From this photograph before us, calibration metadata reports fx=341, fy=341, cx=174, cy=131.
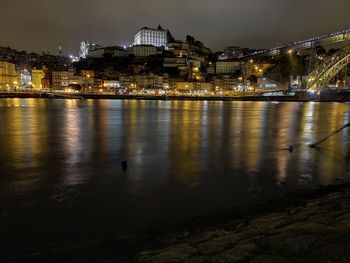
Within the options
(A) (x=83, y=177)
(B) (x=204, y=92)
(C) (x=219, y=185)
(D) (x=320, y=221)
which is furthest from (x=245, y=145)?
(B) (x=204, y=92)

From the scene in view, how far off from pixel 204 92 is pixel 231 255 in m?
141

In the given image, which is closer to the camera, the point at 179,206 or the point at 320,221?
the point at 320,221

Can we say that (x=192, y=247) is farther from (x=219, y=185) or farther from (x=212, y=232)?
(x=219, y=185)

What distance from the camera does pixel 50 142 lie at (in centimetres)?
1878

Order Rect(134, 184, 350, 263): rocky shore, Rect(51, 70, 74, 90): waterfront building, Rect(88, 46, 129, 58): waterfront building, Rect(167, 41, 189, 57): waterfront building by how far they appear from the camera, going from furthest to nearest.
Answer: Rect(88, 46, 129, 58): waterfront building, Rect(167, 41, 189, 57): waterfront building, Rect(51, 70, 74, 90): waterfront building, Rect(134, 184, 350, 263): rocky shore

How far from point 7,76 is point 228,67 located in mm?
97880

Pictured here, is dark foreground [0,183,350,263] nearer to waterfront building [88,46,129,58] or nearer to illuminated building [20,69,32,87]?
illuminated building [20,69,32,87]

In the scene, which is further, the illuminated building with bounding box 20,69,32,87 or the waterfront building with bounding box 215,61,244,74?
the illuminated building with bounding box 20,69,32,87

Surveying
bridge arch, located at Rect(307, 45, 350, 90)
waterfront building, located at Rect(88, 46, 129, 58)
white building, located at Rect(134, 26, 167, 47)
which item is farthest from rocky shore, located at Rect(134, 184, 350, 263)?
white building, located at Rect(134, 26, 167, 47)

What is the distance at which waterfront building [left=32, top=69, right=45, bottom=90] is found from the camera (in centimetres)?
14888

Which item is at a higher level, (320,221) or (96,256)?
(320,221)

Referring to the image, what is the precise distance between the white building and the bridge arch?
92.8 meters

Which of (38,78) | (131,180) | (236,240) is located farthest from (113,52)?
(236,240)

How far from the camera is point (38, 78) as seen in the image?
490 feet
